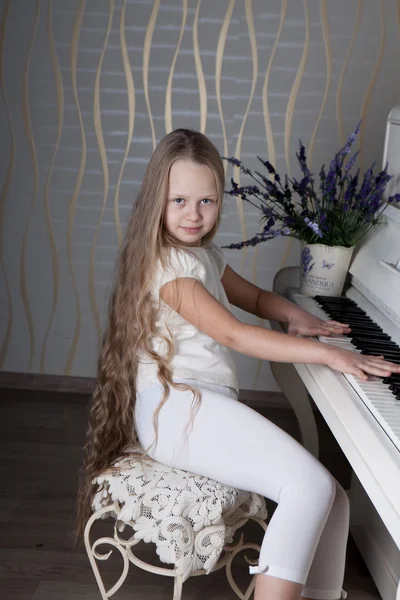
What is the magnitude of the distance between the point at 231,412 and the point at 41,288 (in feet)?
7.17

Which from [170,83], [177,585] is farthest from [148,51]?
[177,585]

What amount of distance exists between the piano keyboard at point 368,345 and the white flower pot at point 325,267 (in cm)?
4

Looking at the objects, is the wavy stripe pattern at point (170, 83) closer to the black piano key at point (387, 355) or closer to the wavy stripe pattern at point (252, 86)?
the wavy stripe pattern at point (252, 86)

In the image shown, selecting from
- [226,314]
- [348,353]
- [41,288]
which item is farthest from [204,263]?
[41,288]

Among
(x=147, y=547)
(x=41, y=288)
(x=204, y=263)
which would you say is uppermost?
(x=204, y=263)

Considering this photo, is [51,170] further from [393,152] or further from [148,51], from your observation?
[393,152]

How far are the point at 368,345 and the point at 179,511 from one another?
61 centimetres

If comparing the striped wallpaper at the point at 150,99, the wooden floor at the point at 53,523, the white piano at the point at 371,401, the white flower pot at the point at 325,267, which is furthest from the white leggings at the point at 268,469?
the striped wallpaper at the point at 150,99

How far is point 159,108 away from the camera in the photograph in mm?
3607

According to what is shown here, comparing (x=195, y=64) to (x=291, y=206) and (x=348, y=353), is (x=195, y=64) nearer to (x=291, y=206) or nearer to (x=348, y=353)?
(x=291, y=206)

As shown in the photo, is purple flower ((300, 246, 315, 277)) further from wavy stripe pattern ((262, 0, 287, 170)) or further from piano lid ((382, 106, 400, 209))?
wavy stripe pattern ((262, 0, 287, 170))

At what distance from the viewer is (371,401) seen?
5.26ft

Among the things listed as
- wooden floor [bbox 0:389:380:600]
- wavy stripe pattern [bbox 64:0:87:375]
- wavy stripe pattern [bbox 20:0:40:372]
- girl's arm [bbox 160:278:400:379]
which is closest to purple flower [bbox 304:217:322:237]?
girl's arm [bbox 160:278:400:379]

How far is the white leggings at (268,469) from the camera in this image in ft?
5.46
